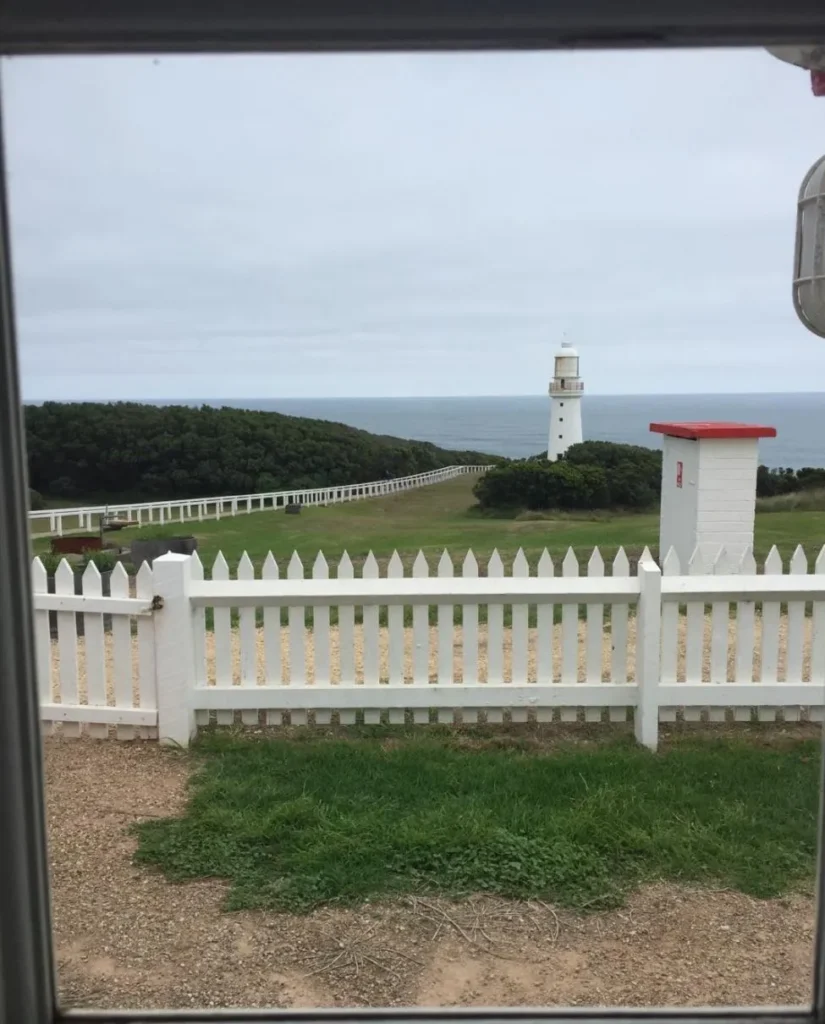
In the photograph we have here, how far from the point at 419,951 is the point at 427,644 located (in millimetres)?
1712

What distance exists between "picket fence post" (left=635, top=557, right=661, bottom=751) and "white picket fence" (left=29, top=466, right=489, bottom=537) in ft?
20.2

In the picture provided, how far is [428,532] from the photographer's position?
9430 millimetres

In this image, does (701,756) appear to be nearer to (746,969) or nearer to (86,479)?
(746,969)

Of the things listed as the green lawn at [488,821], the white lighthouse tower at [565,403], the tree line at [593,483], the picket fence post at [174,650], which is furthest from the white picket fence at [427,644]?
the white lighthouse tower at [565,403]

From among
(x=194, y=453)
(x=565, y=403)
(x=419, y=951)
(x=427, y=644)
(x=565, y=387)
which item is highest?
(x=565, y=387)

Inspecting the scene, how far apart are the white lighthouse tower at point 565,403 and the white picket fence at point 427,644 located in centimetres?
842

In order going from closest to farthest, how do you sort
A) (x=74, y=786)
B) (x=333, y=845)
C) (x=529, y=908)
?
(x=529, y=908) < (x=333, y=845) < (x=74, y=786)

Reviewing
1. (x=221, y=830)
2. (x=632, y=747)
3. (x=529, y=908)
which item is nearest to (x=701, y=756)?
(x=632, y=747)

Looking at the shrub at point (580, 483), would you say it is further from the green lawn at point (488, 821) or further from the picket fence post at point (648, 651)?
the green lawn at point (488, 821)

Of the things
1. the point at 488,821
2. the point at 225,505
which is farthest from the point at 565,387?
the point at 488,821

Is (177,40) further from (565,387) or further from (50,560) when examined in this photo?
(565,387)

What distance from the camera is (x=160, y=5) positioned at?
112 cm

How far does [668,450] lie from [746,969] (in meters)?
4.71

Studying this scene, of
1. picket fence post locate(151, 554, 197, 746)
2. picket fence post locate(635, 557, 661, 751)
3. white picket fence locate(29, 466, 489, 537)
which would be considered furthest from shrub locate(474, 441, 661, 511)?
picket fence post locate(151, 554, 197, 746)
